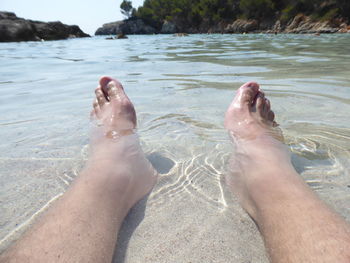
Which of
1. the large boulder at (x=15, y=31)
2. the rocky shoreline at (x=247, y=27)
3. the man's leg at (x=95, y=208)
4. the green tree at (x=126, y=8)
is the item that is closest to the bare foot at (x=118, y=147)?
the man's leg at (x=95, y=208)

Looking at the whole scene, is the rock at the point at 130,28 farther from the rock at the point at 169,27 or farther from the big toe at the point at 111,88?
the big toe at the point at 111,88

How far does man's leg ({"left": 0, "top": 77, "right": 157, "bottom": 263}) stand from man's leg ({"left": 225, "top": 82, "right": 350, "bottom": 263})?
1.51ft

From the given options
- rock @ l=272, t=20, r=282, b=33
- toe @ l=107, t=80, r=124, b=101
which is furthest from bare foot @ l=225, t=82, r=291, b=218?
rock @ l=272, t=20, r=282, b=33

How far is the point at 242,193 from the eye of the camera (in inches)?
45.6

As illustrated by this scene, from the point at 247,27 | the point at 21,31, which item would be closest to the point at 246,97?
the point at 21,31

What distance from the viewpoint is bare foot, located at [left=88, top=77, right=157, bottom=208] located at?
47.6 inches

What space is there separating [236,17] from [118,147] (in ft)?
164

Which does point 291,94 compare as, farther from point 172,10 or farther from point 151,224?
point 172,10

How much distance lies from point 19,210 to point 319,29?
29890mm

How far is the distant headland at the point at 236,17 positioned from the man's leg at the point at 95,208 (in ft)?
85.7

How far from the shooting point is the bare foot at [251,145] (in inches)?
46.1

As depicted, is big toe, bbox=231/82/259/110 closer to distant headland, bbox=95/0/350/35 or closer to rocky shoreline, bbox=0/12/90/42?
rocky shoreline, bbox=0/12/90/42

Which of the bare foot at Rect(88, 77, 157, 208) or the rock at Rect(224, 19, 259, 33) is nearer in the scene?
the bare foot at Rect(88, 77, 157, 208)

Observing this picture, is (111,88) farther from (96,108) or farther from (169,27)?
(169,27)
